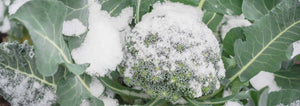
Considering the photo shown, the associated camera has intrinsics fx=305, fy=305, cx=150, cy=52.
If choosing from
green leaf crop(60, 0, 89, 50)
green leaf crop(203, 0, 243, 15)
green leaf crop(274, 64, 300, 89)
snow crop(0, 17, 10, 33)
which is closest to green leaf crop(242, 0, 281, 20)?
green leaf crop(203, 0, 243, 15)

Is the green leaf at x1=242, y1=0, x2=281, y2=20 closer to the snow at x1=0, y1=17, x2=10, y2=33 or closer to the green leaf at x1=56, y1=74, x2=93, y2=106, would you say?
the green leaf at x1=56, y1=74, x2=93, y2=106

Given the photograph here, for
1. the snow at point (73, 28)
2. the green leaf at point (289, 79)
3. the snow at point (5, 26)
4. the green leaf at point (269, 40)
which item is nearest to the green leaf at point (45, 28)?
the snow at point (73, 28)

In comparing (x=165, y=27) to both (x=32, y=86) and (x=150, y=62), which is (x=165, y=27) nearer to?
(x=150, y=62)

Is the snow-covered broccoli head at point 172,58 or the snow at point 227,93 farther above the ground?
the snow-covered broccoli head at point 172,58

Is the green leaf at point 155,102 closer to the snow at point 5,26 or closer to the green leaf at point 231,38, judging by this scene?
the green leaf at point 231,38

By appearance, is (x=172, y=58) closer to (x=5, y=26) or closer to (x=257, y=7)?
(x=257, y=7)

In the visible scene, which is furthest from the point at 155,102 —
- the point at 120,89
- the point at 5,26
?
the point at 5,26
